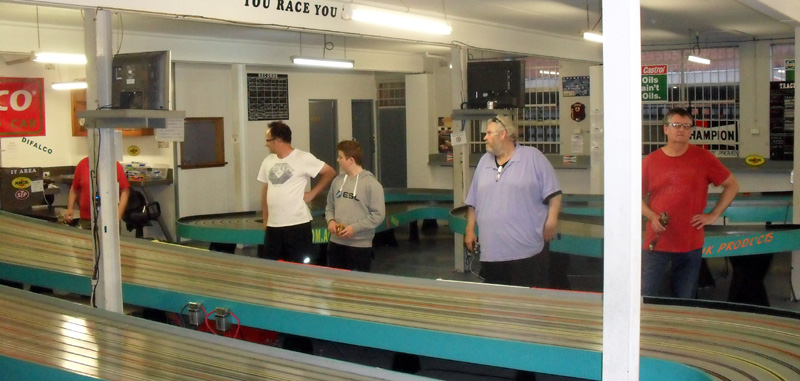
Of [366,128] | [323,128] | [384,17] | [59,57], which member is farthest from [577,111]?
[59,57]

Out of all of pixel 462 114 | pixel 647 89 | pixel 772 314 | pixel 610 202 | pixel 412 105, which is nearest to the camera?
pixel 610 202

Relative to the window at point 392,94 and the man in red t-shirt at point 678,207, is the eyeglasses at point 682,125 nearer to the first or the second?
the man in red t-shirt at point 678,207

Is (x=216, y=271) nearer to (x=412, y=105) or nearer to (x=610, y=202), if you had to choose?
(x=610, y=202)

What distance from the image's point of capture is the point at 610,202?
6.57 feet

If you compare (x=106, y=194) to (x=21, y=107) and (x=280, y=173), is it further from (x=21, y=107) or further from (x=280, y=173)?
(x=21, y=107)

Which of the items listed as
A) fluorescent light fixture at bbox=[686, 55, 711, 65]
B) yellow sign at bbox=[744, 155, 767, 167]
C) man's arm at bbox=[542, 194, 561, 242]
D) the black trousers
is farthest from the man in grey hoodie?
yellow sign at bbox=[744, 155, 767, 167]

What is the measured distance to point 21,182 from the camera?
34.6 feet

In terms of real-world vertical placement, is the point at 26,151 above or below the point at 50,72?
Answer: below

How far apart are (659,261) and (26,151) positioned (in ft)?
29.6

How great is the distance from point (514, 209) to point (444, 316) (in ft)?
3.17

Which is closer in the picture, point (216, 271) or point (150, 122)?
point (150, 122)

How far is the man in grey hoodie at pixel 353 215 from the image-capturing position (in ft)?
18.8

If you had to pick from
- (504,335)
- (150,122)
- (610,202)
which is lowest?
(504,335)

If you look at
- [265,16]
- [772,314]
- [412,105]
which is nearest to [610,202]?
[772,314]
